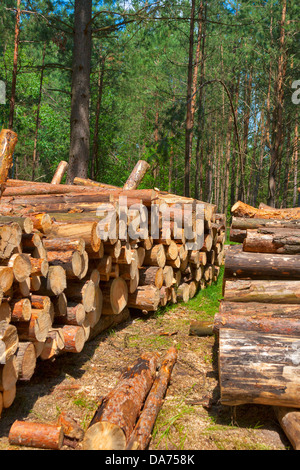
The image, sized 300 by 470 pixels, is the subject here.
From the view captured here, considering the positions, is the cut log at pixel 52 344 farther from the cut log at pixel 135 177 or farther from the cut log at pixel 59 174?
the cut log at pixel 59 174

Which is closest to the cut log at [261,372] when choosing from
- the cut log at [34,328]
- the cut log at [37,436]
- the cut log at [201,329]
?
the cut log at [37,436]

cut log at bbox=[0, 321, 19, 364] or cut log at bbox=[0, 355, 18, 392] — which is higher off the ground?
cut log at bbox=[0, 321, 19, 364]

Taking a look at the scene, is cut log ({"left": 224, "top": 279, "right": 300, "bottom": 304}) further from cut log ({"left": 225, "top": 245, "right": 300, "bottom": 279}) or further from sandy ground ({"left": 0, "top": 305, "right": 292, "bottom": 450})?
sandy ground ({"left": 0, "top": 305, "right": 292, "bottom": 450})

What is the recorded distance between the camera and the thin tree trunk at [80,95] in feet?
27.5

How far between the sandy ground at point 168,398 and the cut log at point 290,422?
0.10 meters

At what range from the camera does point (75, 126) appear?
8.41 meters

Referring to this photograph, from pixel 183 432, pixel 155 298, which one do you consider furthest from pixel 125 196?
pixel 183 432

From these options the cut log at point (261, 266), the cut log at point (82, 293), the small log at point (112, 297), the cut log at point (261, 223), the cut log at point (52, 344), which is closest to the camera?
the cut log at point (52, 344)

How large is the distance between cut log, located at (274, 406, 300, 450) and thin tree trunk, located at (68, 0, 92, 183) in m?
6.80

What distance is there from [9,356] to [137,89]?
24617 millimetres

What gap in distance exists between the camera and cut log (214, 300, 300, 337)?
3.24m

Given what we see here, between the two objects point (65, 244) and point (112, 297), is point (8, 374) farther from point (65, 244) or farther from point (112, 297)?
point (112, 297)

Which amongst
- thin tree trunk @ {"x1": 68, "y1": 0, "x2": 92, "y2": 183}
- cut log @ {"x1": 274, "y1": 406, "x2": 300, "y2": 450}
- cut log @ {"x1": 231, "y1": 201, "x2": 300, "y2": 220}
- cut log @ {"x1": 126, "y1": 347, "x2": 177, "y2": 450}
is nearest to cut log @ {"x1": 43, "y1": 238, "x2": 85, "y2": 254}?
cut log @ {"x1": 126, "y1": 347, "x2": 177, "y2": 450}

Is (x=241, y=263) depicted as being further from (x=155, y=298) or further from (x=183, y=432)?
(x=183, y=432)
